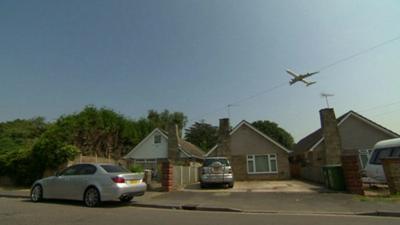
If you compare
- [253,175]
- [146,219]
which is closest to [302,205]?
[146,219]

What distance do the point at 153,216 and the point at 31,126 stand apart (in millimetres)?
46073

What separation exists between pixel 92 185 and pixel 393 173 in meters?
12.2

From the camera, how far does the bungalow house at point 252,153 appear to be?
28109 millimetres

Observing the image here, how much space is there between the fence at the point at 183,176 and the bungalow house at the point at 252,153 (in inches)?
177

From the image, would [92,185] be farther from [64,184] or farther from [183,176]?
[183,176]

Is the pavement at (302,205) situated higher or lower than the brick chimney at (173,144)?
lower

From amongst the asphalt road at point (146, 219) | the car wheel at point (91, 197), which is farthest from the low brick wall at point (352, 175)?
the car wheel at point (91, 197)

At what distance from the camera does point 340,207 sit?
1095 centimetres

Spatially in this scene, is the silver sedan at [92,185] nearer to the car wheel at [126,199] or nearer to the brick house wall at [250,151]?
the car wheel at [126,199]

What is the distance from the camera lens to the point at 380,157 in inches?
650

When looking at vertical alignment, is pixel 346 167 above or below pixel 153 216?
above

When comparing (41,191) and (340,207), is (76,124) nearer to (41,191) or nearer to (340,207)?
(41,191)

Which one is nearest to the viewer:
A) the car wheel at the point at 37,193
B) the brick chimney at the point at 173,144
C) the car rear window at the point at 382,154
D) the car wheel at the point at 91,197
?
the car wheel at the point at 91,197

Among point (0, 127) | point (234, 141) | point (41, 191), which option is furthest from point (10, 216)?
point (0, 127)
